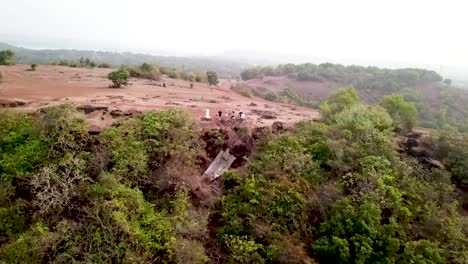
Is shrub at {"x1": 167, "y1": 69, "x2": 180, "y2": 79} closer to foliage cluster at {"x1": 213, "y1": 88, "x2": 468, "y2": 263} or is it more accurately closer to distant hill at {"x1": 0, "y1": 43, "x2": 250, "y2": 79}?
foliage cluster at {"x1": 213, "y1": 88, "x2": 468, "y2": 263}

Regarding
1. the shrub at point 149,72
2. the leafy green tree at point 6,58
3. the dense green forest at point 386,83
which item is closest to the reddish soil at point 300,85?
the dense green forest at point 386,83

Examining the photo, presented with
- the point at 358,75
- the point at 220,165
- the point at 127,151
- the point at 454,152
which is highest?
the point at 358,75

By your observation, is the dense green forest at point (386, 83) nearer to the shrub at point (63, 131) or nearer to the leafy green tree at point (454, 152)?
the leafy green tree at point (454, 152)

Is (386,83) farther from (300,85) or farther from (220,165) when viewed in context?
(220,165)

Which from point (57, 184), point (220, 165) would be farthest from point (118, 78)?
point (57, 184)

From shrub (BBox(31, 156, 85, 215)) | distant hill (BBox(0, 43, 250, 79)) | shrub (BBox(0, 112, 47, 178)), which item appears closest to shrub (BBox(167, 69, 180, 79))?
shrub (BBox(0, 112, 47, 178))

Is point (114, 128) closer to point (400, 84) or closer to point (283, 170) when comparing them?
point (283, 170)
